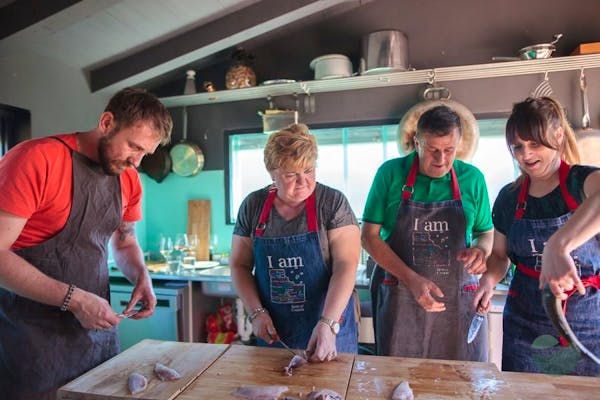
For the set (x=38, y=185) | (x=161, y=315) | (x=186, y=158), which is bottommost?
(x=161, y=315)

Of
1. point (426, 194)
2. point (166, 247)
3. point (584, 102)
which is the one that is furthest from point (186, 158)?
A: point (584, 102)

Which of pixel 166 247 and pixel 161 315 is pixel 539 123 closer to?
pixel 161 315

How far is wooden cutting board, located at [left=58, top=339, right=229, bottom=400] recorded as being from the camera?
98 cm

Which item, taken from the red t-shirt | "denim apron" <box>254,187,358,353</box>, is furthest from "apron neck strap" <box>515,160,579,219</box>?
the red t-shirt

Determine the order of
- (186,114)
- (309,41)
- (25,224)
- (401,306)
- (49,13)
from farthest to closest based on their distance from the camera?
(186,114) < (309,41) < (49,13) < (401,306) < (25,224)

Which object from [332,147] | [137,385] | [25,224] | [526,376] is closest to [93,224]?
[25,224]

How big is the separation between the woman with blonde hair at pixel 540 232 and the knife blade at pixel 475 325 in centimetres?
6

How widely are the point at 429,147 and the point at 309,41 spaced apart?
181 cm

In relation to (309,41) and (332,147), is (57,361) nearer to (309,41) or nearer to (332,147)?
(332,147)

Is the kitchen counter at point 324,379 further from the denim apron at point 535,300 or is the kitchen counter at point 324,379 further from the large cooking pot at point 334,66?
the large cooking pot at point 334,66

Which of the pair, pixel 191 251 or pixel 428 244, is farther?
pixel 191 251

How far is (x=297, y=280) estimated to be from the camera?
131 cm

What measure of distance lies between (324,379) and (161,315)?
1.87 m

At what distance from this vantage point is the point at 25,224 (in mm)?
1109
